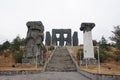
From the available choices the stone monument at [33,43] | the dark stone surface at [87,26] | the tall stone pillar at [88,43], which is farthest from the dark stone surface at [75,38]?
the tall stone pillar at [88,43]

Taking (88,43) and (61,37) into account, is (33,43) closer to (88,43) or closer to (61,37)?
(88,43)

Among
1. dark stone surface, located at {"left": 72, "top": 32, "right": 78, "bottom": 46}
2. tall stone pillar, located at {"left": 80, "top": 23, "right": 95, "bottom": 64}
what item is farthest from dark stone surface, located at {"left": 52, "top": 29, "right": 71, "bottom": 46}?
tall stone pillar, located at {"left": 80, "top": 23, "right": 95, "bottom": 64}

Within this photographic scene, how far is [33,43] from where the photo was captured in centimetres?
3228

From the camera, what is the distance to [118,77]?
12109mm

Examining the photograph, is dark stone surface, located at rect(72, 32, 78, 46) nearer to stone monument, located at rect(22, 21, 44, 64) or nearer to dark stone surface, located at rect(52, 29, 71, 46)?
dark stone surface, located at rect(52, 29, 71, 46)

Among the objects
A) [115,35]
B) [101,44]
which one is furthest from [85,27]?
[101,44]

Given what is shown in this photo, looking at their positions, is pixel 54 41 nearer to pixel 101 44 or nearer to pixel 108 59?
pixel 101 44

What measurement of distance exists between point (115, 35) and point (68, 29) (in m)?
43.5

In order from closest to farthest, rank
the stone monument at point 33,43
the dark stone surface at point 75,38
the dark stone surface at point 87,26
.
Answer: the dark stone surface at point 87,26 < the stone monument at point 33,43 < the dark stone surface at point 75,38

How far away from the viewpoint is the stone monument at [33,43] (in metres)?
31.3

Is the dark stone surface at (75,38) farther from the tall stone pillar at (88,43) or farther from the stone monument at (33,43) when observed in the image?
the tall stone pillar at (88,43)

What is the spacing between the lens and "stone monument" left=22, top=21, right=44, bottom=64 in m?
31.3

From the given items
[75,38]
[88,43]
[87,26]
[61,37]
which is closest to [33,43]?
[88,43]

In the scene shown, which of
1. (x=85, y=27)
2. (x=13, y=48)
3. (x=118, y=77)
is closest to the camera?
(x=118, y=77)
